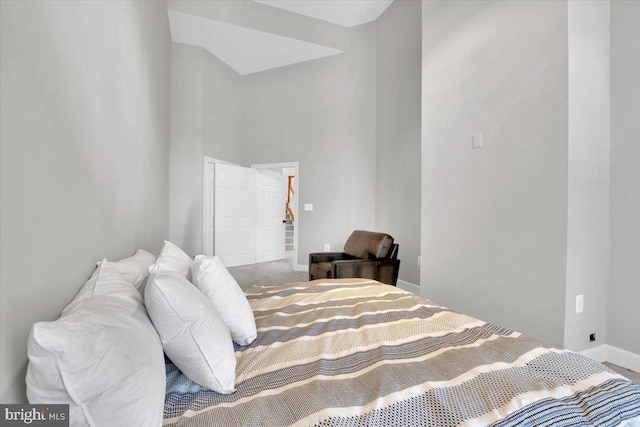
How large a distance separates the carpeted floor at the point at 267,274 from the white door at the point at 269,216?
372 millimetres

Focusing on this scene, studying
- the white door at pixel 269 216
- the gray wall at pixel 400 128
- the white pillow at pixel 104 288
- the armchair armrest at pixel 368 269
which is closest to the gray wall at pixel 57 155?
the white pillow at pixel 104 288

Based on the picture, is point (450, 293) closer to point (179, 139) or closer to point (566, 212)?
point (566, 212)

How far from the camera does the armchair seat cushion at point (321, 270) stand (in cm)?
341

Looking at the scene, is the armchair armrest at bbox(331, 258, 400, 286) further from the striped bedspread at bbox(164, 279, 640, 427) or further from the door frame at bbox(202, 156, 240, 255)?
the door frame at bbox(202, 156, 240, 255)

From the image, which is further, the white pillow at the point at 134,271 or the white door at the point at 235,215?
the white door at the point at 235,215

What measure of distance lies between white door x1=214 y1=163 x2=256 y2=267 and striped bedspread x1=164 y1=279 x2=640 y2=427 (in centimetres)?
400

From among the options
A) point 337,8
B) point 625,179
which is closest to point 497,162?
point 625,179

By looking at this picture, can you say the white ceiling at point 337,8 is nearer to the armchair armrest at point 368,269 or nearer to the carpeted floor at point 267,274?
the armchair armrest at point 368,269

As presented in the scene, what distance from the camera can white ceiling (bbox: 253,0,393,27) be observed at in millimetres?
4375

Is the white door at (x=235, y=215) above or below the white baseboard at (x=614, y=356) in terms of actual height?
above

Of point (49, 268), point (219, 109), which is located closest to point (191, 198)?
point (219, 109)

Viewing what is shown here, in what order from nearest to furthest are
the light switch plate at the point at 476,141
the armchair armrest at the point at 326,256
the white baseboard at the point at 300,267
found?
the light switch plate at the point at 476,141
the armchair armrest at the point at 326,256
the white baseboard at the point at 300,267

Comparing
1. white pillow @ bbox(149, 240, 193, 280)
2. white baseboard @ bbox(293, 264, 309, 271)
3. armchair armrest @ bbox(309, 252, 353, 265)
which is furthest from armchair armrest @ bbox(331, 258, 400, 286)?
white baseboard @ bbox(293, 264, 309, 271)

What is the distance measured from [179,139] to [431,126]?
12.0 feet
